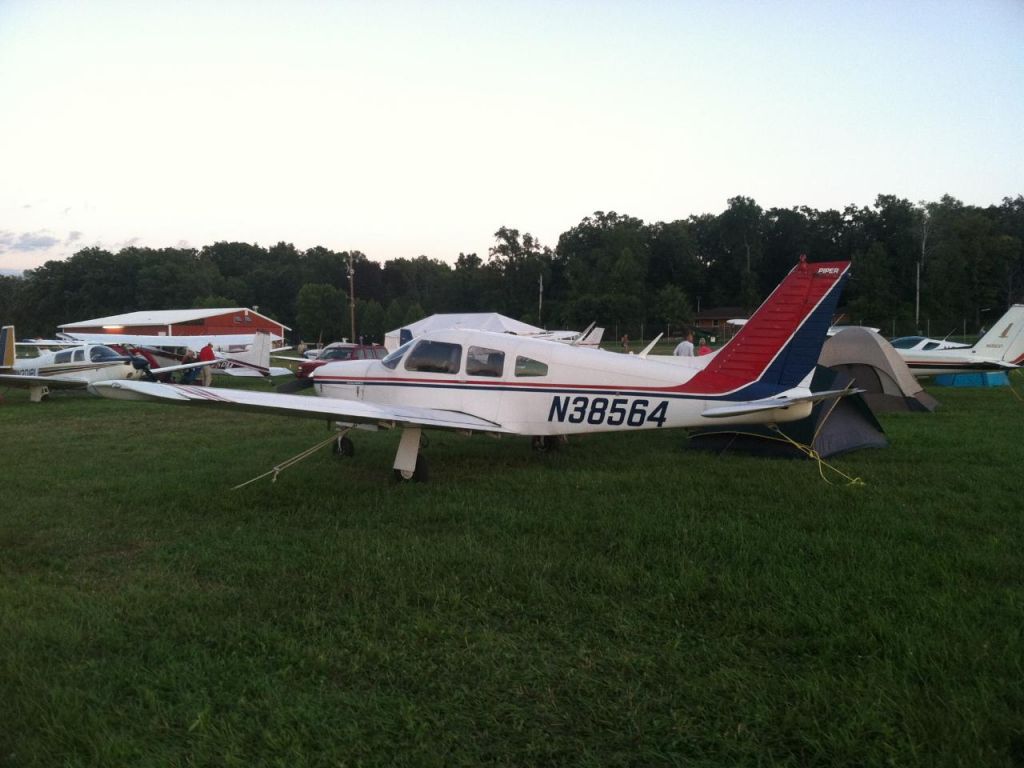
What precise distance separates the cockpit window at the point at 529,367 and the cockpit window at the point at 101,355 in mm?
16659

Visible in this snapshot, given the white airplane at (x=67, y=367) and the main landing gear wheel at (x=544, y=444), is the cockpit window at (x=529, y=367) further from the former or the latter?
the white airplane at (x=67, y=367)

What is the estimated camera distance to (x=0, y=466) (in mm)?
8750

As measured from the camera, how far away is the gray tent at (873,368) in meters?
13.0

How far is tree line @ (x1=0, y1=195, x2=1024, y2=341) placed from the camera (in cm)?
6012

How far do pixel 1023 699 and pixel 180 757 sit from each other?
351 cm

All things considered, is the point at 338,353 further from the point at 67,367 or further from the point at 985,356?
the point at 985,356

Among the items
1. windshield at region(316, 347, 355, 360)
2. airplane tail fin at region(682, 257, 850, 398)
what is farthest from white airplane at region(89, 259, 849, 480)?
windshield at region(316, 347, 355, 360)

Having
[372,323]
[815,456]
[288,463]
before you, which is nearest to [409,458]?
[288,463]

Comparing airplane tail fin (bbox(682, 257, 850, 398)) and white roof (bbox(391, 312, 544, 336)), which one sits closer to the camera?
airplane tail fin (bbox(682, 257, 850, 398))

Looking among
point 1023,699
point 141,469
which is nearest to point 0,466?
point 141,469

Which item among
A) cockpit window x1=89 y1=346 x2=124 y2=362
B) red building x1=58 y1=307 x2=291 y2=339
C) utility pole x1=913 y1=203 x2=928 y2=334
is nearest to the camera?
cockpit window x1=89 y1=346 x2=124 y2=362

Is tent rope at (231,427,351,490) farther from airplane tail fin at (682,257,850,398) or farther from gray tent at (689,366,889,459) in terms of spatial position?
gray tent at (689,366,889,459)

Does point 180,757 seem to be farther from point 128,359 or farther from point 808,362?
point 128,359

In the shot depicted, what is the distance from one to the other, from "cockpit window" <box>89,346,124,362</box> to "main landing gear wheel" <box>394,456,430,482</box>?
52.9 feet
